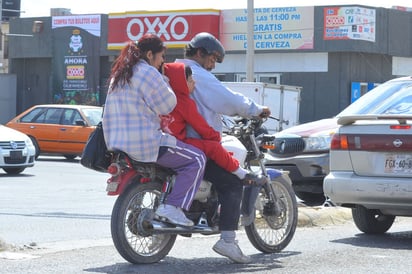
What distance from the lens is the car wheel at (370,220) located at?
384 inches

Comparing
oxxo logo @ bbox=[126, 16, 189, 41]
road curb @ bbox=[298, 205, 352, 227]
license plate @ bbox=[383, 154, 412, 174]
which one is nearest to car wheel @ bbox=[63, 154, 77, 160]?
oxxo logo @ bbox=[126, 16, 189, 41]

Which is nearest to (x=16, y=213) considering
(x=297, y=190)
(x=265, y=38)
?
(x=297, y=190)

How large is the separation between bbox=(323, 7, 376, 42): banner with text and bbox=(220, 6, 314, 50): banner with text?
0.71 metres

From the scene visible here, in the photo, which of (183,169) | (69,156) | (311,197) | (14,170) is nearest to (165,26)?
(69,156)

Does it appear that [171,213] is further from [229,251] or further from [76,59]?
→ [76,59]

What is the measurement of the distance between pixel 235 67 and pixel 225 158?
106 ft

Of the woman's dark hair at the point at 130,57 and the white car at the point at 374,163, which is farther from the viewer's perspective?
the white car at the point at 374,163

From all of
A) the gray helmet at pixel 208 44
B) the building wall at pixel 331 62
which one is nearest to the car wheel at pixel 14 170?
the gray helmet at pixel 208 44

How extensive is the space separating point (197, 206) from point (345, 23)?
29.7 m

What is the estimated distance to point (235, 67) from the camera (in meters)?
39.7

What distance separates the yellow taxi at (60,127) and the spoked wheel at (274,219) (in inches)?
661

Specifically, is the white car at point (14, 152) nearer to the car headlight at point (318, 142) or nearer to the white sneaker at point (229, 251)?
the car headlight at point (318, 142)

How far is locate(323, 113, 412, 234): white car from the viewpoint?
8.77 metres

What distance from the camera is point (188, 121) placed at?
7469mm
